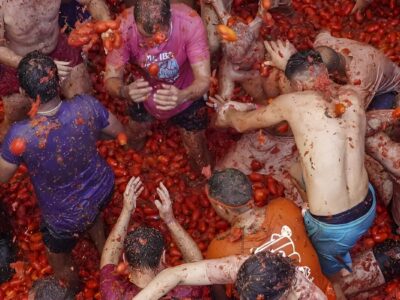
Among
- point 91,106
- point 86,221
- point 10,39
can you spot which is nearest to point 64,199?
point 86,221

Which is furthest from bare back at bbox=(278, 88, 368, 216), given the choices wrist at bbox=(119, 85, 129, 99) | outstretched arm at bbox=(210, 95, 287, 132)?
wrist at bbox=(119, 85, 129, 99)

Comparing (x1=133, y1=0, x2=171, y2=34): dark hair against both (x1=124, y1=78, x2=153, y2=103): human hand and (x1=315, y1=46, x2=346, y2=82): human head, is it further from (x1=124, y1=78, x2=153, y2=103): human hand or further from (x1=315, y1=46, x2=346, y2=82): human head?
(x1=315, y1=46, x2=346, y2=82): human head

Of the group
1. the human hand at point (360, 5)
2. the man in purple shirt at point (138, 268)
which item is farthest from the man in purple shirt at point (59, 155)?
the human hand at point (360, 5)

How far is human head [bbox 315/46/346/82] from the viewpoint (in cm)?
444

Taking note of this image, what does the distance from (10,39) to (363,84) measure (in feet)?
8.65

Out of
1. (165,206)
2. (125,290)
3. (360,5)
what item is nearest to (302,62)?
(165,206)

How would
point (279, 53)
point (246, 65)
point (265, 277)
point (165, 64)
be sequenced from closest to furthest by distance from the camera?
point (265, 277) < point (165, 64) < point (279, 53) < point (246, 65)

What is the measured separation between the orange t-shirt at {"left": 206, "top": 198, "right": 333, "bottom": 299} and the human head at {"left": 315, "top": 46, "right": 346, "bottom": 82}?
1235 millimetres

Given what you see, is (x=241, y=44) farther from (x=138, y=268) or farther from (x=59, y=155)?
(x=138, y=268)

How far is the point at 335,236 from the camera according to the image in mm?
3924

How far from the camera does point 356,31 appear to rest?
20.3 feet

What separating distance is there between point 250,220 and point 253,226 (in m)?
0.04

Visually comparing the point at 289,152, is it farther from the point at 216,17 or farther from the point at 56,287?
the point at 56,287

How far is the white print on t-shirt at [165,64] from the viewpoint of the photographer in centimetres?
445
